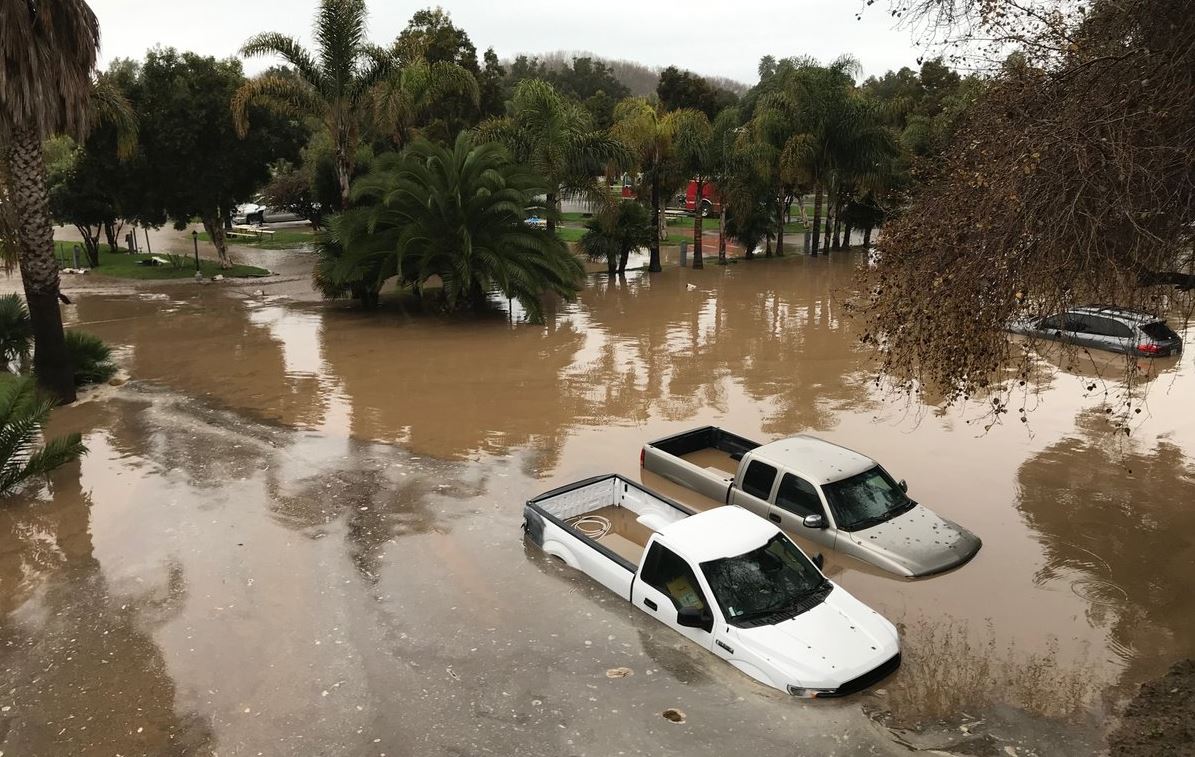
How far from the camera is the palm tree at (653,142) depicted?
108 ft

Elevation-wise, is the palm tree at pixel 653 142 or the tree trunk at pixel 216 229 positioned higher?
the palm tree at pixel 653 142

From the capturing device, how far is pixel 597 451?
14.6 meters

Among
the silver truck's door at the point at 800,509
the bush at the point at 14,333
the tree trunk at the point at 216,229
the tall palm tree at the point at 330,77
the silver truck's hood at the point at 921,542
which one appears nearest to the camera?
the silver truck's hood at the point at 921,542

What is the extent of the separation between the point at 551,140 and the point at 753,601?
79.6 feet

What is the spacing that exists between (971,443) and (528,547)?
820 centimetres

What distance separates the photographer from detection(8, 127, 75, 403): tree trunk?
17.0 m

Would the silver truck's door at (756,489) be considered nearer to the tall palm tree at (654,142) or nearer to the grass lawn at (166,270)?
the tall palm tree at (654,142)

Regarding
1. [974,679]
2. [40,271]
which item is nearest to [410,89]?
[40,271]

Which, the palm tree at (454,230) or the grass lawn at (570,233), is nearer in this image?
the palm tree at (454,230)

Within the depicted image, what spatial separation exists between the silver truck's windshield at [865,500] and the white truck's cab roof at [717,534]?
168cm

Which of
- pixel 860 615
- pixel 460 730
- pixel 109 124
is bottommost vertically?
pixel 460 730

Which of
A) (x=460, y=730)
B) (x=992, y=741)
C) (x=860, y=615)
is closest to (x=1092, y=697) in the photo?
(x=992, y=741)

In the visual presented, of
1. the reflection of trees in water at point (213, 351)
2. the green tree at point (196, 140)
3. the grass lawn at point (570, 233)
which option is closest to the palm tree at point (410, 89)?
the green tree at point (196, 140)

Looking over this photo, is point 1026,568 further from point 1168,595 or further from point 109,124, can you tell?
point 109,124
